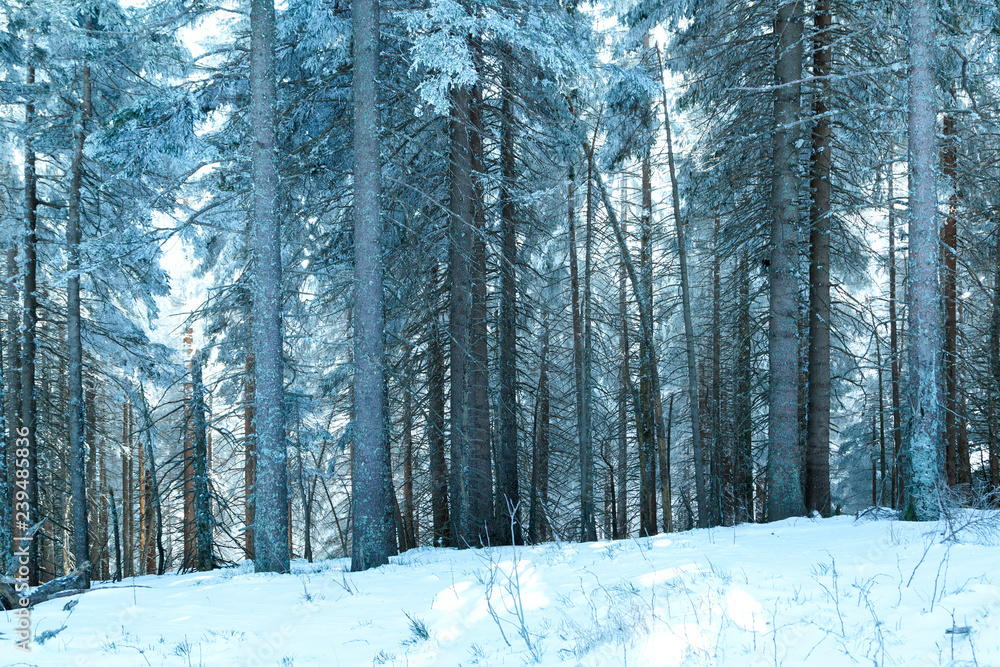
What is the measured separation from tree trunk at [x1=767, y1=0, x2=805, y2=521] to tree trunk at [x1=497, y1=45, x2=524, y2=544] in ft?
15.9

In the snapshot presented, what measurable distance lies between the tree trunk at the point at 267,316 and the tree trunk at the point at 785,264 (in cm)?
814

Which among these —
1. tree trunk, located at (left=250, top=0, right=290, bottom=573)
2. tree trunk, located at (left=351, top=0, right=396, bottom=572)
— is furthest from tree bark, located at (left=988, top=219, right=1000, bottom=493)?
tree trunk, located at (left=250, top=0, right=290, bottom=573)

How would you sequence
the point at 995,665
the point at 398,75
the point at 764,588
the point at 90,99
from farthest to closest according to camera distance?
the point at 90,99
the point at 398,75
the point at 764,588
the point at 995,665

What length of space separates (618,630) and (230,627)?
3371mm

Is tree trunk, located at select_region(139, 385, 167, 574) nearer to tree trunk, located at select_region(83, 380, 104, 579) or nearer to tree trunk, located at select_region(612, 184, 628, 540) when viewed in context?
tree trunk, located at select_region(83, 380, 104, 579)

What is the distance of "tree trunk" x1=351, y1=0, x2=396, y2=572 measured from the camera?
8750 millimetres

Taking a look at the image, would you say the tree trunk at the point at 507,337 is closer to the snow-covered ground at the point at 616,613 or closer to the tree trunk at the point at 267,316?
the tree trunk at the point at 267,316

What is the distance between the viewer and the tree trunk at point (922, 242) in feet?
24.8

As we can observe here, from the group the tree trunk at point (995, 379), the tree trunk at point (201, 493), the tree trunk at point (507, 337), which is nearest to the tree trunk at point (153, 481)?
the tree trunk at point (201, 493)

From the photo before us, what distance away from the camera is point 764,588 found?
4508 millimetres

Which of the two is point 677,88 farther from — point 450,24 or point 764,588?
point 764,588

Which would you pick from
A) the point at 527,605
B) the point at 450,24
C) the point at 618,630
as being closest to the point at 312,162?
the point at 450,24

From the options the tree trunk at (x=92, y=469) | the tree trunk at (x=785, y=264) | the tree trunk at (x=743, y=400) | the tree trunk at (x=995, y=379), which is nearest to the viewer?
the tree trunk at (x=785, y=264)

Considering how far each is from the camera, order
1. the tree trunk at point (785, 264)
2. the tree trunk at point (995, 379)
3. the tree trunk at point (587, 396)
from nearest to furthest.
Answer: the tree trunk at point (785, 264), the tree trunk at point (587, 396), the tree trunk at point (995, 379)
